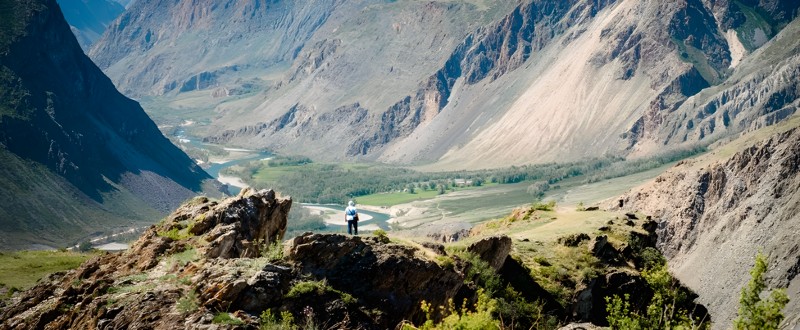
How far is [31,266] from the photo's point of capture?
206 feet

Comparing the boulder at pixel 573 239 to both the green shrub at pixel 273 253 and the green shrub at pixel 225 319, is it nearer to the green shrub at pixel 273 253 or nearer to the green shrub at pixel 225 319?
the green shrub at pixel 273 253

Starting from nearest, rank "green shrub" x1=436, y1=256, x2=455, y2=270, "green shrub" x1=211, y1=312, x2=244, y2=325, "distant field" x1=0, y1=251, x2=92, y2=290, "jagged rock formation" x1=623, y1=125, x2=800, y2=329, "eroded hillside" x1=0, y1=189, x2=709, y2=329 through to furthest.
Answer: "green shrub" x1=211, y1=312, x2=244, y2=325 → "eroded hillside" x1=0, y1=189, x2=709, y2=329 → "green shrub" x1=436, y1=256, x2=455, y2=270 → "distant field" x1=0, y1=251, x2=92, y2=290 → "jagged rock formation" x1=623, y1=125, x2=800, y2=329

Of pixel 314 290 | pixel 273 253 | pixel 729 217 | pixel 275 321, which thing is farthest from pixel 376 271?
pixel 729 217

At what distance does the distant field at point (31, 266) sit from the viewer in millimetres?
57250

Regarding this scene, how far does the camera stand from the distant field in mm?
57250

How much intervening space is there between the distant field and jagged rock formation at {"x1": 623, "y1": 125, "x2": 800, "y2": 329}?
57701 millimetres

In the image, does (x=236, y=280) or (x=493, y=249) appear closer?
(x=236, y=280)

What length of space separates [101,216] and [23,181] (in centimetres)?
1836

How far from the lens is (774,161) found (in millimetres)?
103875

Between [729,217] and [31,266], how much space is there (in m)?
79.7

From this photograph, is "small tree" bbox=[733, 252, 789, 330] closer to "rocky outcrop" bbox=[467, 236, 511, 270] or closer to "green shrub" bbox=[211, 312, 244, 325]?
"green shrub" bbox=[211, 312, 244, 325]

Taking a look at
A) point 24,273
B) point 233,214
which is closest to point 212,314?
point 233,214

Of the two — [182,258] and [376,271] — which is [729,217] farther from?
[182,258]

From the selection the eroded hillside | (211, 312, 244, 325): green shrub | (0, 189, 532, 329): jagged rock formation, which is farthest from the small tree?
(211, 312, 244, 325): green shrub
